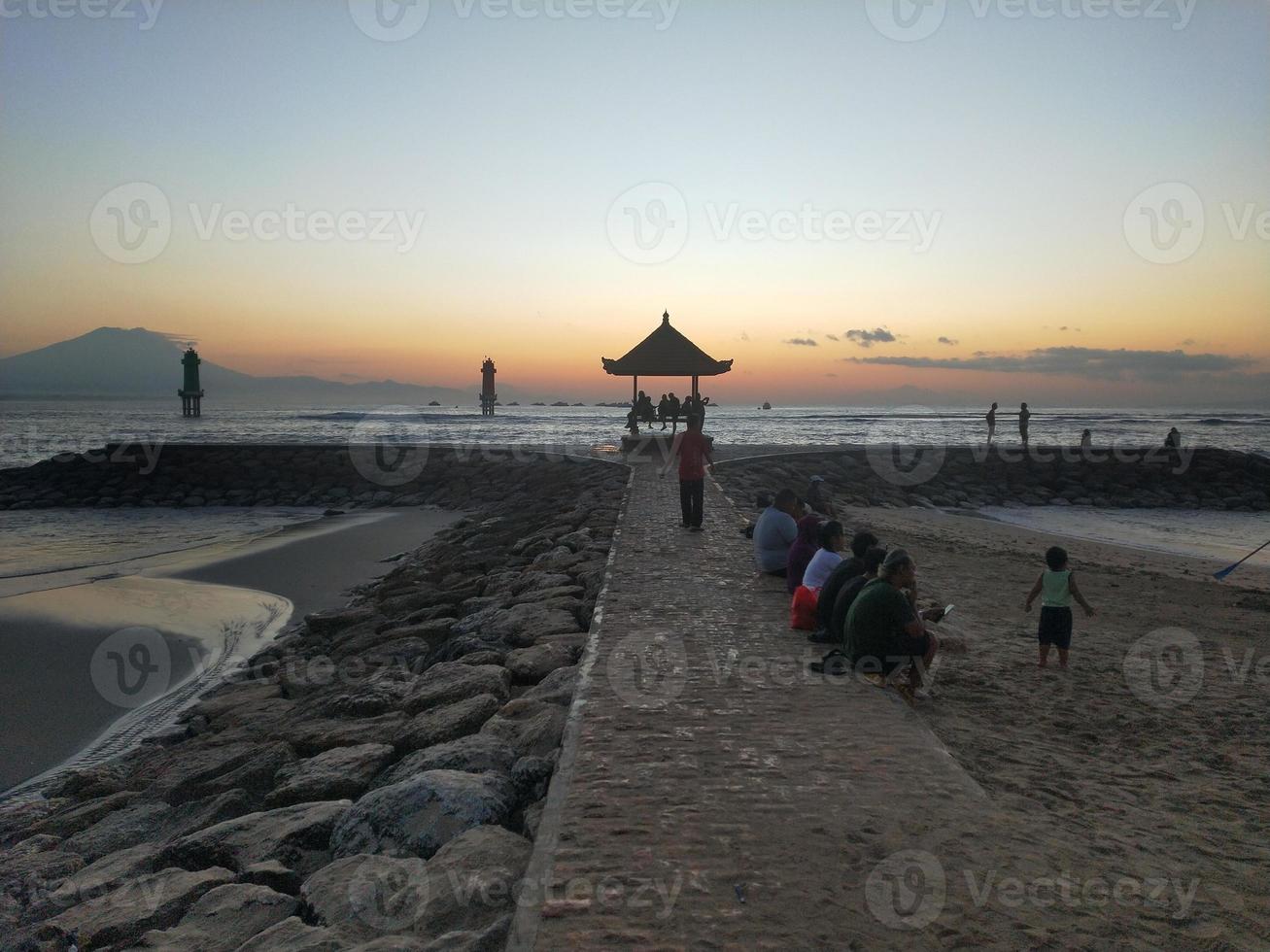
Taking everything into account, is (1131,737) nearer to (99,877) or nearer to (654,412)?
(99,877)

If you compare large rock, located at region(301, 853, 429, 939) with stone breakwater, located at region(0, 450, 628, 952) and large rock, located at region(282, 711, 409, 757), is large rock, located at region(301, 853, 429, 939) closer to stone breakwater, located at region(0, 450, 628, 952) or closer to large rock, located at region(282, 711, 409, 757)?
stone breakwater, located at region(0, 450, 628, 952)

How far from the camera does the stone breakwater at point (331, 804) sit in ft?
11.8

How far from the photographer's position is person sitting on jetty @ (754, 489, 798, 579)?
8.77 m

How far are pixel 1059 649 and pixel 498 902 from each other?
5945 mm

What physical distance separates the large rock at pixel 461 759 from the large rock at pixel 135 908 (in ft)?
3.40

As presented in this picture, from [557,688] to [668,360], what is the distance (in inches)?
609

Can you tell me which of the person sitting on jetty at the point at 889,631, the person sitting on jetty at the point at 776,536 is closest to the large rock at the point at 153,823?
the person sitting on jetty at the point at 889,631

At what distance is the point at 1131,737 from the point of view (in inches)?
224

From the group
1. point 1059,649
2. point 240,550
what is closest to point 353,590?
point 240,550

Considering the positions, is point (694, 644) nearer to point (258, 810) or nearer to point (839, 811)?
point (839, 811)

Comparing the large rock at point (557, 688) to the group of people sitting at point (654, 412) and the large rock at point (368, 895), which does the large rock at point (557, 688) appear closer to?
the large rock at point (368, 895)

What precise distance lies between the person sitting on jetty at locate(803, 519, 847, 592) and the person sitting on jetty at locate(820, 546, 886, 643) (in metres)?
0.42

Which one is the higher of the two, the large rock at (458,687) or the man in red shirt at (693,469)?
the man in red shirt at (693,469)

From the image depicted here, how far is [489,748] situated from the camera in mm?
4863
